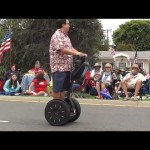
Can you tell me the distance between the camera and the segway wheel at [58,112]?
724 cm

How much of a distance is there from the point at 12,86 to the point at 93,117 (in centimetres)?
649

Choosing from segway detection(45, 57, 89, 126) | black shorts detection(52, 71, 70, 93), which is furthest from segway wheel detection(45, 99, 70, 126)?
black shorts detection(52, 71, 70, 93)

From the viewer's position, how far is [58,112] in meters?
7.27

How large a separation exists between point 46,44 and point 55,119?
2588cm

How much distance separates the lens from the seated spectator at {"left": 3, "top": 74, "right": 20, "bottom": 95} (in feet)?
46.9

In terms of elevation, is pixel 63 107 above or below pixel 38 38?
below

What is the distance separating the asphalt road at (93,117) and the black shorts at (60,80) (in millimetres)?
696

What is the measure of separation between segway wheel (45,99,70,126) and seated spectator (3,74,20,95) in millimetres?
7131

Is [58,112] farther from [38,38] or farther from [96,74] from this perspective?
[38,38]

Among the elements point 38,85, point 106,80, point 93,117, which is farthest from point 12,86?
point 93,117

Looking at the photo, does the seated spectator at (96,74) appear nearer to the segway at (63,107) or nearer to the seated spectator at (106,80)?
the seated spectator at (106,80)
